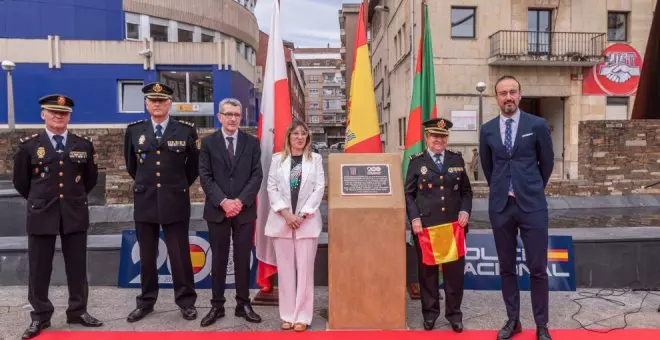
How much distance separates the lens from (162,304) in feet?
16.8

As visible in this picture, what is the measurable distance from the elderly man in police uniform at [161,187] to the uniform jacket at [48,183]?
0.47 metres

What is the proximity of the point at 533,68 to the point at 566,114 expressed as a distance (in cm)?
258

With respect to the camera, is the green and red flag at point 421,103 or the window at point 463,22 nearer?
the green and red flag at point 421,103

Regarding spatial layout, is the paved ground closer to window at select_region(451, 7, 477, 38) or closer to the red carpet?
the red carpet

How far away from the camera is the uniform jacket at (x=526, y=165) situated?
4043 mm

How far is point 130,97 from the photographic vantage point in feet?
83.8

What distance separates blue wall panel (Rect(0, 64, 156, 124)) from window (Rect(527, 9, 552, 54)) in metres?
17.6

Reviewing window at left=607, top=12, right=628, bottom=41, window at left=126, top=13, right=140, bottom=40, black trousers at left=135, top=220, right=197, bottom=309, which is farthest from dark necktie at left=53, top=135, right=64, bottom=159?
window at left=126, top=13, right=140, bottom=40

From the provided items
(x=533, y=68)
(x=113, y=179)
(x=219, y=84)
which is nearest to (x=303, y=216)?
(x=113, y=179)

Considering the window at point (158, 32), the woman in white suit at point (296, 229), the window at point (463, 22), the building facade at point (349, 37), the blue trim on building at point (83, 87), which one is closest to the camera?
the woman in white suit at point (296, 229)

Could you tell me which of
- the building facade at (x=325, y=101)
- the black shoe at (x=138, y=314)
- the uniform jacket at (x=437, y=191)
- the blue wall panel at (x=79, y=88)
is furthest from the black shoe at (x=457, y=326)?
the building facade at (x=325, y=101)

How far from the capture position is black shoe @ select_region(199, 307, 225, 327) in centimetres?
449

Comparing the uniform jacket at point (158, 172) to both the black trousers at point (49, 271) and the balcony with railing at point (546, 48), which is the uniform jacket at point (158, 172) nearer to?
the black trousers at point (49, 271)

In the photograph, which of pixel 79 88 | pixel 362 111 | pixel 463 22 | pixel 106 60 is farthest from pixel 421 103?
pixel 79 88
